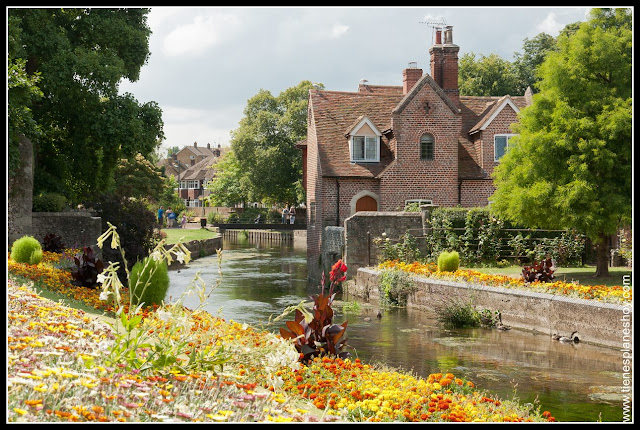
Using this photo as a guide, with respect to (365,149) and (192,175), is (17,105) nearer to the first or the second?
(365,149)

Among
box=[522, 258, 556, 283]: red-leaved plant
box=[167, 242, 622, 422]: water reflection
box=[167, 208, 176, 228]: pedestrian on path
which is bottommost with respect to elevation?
box=[167, 242, 622, 422]: water reflection

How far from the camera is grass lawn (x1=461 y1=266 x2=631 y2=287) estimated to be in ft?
59.2

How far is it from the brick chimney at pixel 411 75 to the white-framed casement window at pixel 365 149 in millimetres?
3848

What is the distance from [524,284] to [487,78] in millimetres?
40674

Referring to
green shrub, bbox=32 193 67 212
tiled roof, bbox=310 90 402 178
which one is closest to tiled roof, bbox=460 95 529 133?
tiled roof, bbox=310 90 402 178

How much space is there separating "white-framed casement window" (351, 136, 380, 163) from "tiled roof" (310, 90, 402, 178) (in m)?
0.25

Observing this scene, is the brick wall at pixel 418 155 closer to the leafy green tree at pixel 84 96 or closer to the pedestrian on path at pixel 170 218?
the leafy green tree at pixel 84 96

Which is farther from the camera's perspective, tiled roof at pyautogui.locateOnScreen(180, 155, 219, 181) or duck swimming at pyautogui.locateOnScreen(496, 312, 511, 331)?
tiled roof at pyautogui.locateOnScreen(180, 155, 219, 181)

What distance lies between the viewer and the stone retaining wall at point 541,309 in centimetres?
1319

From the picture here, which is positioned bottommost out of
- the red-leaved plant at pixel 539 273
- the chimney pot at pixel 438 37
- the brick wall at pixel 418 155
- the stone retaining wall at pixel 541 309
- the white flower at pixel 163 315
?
the stone retaining wall at pixel 541 309

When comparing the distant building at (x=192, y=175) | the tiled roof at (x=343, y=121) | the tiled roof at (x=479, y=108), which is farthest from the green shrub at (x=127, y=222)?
the distant building at (x=192, y=175)

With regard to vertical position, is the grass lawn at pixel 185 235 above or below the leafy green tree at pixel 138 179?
below

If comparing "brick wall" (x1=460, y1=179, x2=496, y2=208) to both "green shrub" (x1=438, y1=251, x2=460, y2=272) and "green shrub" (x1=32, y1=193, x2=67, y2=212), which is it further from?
"green shrub" (x1=32, y1=193, x2=67, y2=212)

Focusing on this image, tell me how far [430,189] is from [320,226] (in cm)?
525
